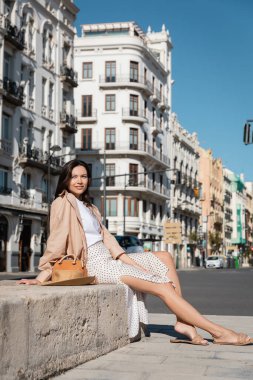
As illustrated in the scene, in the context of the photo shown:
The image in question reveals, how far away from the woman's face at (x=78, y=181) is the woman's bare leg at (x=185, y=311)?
114 cm

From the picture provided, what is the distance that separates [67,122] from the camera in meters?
45.2

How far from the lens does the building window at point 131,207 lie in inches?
2400

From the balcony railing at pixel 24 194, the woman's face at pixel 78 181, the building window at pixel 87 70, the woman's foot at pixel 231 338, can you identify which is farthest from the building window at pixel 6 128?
the woman's foot at pixel 231 338

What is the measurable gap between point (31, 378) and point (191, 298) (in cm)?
1163

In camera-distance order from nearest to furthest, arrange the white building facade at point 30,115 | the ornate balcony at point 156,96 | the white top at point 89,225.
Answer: the white top at point 89,225, the white building facade at point 30,115, the ornate balcony at point 156,96

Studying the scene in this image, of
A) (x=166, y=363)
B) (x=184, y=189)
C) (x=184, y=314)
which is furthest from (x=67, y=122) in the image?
(x=166, y=363)

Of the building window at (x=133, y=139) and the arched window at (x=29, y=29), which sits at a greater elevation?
the arched window at (x=29, y=29)

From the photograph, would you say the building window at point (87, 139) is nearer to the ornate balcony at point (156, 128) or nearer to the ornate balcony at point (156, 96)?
the ornate balcony at point (156, 128)

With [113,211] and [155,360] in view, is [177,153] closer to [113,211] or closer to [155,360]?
[113,211]

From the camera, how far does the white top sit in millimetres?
6031

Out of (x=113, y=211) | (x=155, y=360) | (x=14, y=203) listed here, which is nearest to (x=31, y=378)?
(x=155, y=360)

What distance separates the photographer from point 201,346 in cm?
578

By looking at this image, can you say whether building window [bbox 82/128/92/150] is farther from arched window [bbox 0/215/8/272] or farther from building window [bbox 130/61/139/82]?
arched window [bbox 0/215/8/272]

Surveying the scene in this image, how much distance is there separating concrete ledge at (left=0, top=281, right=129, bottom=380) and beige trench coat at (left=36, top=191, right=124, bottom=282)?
0.51 meters
